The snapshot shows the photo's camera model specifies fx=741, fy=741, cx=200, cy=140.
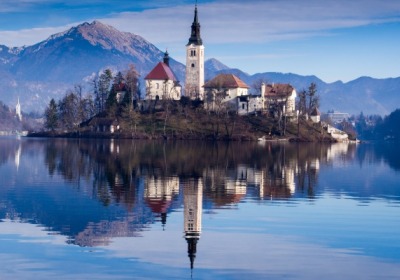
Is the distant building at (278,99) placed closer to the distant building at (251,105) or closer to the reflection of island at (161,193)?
the distant building at (251,105)

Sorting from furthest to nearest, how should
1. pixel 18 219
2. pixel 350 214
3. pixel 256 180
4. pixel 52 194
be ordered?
pixel 256 180, pixel 52 194, pixel 350 214, pixel 18 219

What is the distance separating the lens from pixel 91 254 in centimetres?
3077

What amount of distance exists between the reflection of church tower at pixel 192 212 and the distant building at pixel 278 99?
13090cm

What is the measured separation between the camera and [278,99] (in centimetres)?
19588

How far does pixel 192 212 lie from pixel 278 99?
154478 mm

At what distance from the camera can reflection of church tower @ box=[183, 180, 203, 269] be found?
1332 inches

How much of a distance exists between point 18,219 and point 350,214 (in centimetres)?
1967

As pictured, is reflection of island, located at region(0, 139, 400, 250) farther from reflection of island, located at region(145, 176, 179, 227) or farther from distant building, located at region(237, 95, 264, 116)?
distant building, located at region(237, 95, 264, 116)

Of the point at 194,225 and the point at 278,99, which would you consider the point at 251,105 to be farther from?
the point at 194,225

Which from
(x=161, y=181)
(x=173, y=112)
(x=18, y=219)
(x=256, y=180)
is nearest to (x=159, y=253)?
(x=18, y=219)

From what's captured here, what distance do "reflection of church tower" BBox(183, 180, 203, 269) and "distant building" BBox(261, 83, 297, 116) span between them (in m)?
131

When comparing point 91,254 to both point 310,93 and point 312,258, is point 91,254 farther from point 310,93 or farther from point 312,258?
point 310,93

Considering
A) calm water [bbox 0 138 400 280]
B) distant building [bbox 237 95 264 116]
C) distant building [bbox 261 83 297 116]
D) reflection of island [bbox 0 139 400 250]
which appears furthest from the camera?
distant building [bbox 237 95 264 116]

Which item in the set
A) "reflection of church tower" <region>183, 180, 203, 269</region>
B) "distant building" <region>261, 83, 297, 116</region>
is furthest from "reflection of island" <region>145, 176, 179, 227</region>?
"distant building" <region>261, 83, 297, 116</region>
